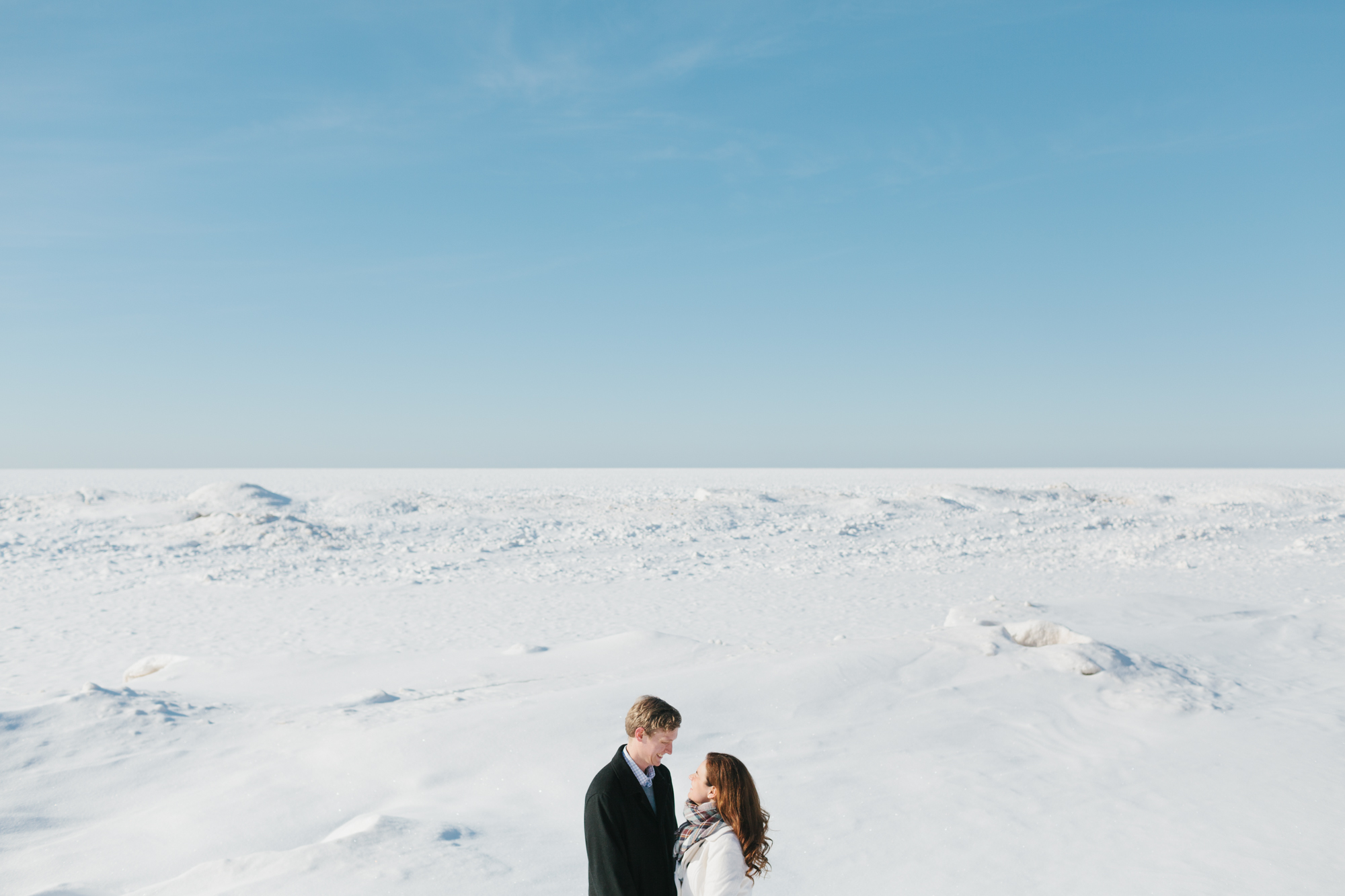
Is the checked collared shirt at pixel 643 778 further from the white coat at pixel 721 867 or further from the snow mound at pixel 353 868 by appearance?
the snow mound at pixel 353 868

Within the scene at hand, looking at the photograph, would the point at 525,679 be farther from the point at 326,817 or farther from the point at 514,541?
the point at 514,541

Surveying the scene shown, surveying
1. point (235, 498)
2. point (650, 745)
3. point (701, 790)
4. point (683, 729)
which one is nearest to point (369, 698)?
point (683, 729)

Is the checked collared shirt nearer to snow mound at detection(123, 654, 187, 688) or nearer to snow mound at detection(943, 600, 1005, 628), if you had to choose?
snow mound at detection(943, 600, 1005, 628)

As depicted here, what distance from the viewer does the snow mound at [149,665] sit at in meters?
10.0

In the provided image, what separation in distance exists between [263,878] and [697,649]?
6173mm

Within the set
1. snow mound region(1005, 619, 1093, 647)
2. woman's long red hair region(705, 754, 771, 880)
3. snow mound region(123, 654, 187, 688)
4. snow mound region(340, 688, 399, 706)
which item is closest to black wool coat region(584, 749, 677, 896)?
woman's long red hair region(705, 754, 771, 880)

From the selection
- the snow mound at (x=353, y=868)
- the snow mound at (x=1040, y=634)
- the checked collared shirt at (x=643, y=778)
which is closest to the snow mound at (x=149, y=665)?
the snow mound at (x=353, y=868)

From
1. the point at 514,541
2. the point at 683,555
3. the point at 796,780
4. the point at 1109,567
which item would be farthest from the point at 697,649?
the point at 514,541

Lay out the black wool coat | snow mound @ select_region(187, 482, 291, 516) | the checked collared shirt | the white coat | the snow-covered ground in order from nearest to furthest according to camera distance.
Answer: the white coat < the black wool coat < the checked collared shirt < the snow-covered ground < snow mound @ select_region(187, 482, 291, 516)

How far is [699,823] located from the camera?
2309 millimetres

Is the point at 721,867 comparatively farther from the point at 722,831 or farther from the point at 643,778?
the point at 643,778

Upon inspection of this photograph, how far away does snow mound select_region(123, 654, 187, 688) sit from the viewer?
10.0m

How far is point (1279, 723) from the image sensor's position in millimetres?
7254

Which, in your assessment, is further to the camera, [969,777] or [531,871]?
[969,777]
